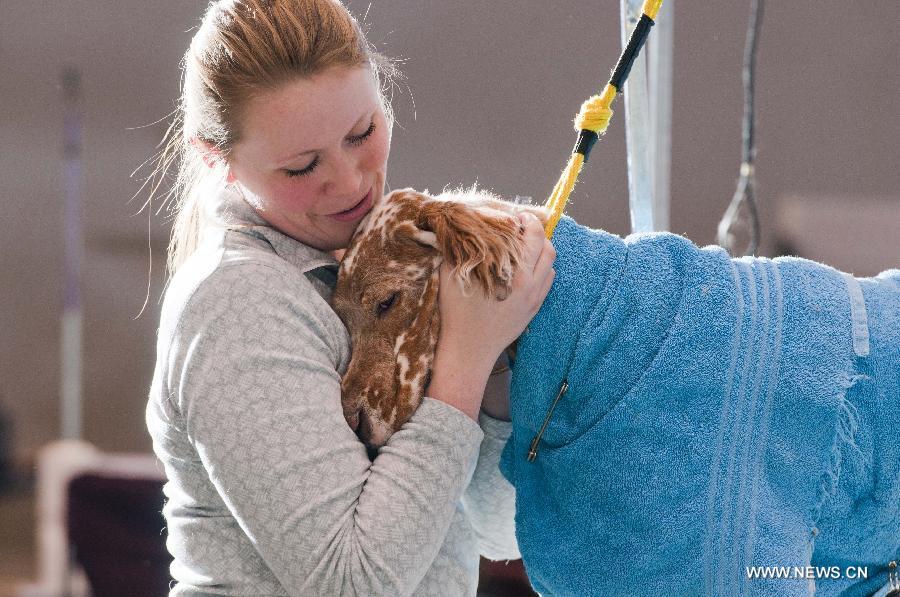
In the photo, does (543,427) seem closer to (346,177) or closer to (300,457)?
(300,457)

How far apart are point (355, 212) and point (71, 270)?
96.4 inches

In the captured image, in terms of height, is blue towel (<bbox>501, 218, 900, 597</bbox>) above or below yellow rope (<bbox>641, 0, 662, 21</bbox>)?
below

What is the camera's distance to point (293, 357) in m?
1.04

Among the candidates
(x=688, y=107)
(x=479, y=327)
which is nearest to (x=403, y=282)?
(x=479, y=327)

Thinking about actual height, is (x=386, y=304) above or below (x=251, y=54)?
below

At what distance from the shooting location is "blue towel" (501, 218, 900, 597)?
103 centimetres

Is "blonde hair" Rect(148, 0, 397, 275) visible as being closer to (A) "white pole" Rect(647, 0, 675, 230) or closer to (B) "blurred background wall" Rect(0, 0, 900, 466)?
(A) "white pole" Rect(647, 0, 675, 230)

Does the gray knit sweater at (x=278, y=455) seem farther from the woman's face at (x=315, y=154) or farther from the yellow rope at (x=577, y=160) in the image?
the yellow rope at (x=577, y=160)

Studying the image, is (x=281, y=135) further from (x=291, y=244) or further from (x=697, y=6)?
(x=697, y=6)

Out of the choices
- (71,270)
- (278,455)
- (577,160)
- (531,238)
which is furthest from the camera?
(71,270)

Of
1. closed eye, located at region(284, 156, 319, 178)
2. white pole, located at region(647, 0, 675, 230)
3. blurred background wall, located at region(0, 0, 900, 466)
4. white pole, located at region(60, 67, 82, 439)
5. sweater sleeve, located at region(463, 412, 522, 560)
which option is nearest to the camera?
closed eye, located at region(284, 156, 319, 178)

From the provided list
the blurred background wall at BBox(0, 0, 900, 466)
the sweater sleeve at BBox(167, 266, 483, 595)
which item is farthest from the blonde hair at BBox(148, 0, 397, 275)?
the blurred background wall at BBox(0, 0, 900, 466)

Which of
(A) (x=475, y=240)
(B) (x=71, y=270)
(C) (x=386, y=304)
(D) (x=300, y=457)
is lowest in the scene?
(B) (x=71, y=270)

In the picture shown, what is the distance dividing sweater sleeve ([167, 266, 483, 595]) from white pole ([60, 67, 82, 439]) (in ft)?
8.10
